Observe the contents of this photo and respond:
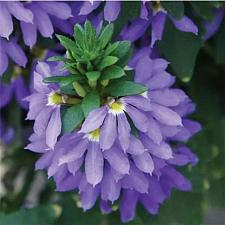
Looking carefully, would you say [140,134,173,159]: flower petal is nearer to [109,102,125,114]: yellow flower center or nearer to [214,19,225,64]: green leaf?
[109,102,125,114]: yellow flower center

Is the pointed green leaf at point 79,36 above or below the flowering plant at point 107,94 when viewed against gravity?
above

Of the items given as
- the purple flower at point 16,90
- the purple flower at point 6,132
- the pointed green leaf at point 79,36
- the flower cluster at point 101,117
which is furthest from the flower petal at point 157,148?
the purple flower at point 6,132

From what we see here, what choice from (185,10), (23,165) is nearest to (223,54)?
(185,10)

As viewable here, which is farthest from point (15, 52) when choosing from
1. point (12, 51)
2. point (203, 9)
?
point (203, 9)

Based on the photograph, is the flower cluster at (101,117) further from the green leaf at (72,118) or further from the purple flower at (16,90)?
the purple flower at (16,90)

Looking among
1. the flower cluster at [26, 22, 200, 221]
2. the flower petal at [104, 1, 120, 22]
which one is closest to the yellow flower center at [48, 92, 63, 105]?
the flower cluster at [26, 22, 200, 221]

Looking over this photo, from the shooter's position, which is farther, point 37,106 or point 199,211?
point 199,211

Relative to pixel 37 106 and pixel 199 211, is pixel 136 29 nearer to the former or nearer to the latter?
pixel 37 106
